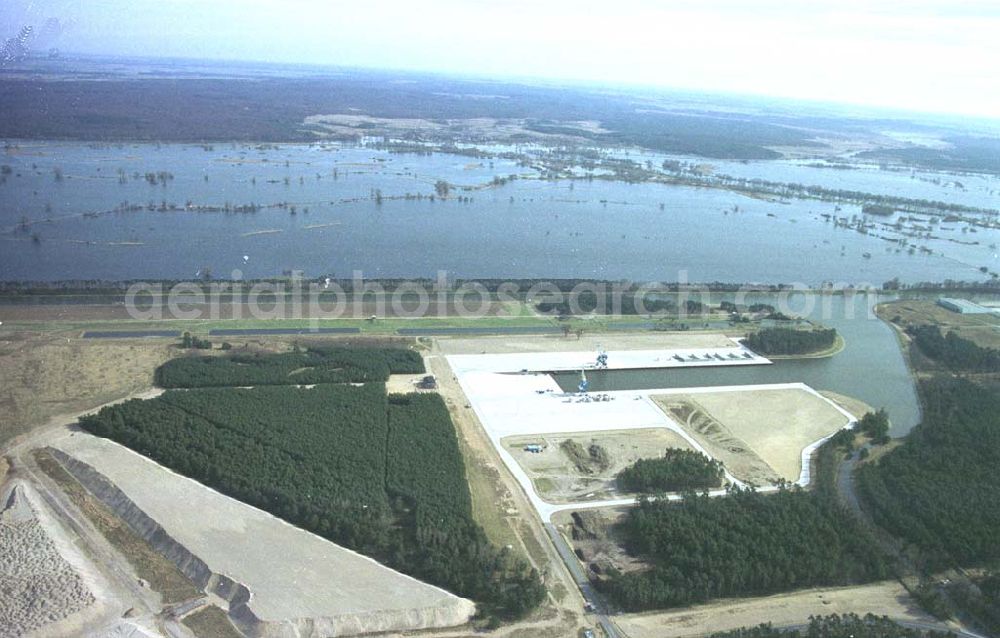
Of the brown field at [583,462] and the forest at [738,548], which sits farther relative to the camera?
the brown field at [583,462]

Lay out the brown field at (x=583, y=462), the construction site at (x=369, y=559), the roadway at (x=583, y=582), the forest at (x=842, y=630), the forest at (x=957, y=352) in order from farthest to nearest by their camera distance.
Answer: the forest at (x=957, y=352)
the brown field at (x=583, y=462)
the roadway at (x=583, y=582)
the construction site at (x=369, y=559)
the forest at (x=842, y=630)

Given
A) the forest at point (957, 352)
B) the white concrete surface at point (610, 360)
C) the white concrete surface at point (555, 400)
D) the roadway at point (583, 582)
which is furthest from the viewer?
the forest at point (957, 352)

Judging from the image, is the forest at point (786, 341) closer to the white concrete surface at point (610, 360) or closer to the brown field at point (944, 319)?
the white concrete surface at point (610, 360)

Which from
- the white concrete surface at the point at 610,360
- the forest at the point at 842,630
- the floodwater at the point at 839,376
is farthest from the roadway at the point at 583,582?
the white concrete surface at the point at 610,360

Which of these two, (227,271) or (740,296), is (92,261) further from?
(740,296)

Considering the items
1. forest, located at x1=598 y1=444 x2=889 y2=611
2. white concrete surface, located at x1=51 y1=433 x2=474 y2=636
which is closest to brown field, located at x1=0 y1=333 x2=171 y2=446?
white concrete surface, located at x1=51 y1=433 x2=474 y2=636

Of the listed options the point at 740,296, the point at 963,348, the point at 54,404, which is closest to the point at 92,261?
the point at 54,404
